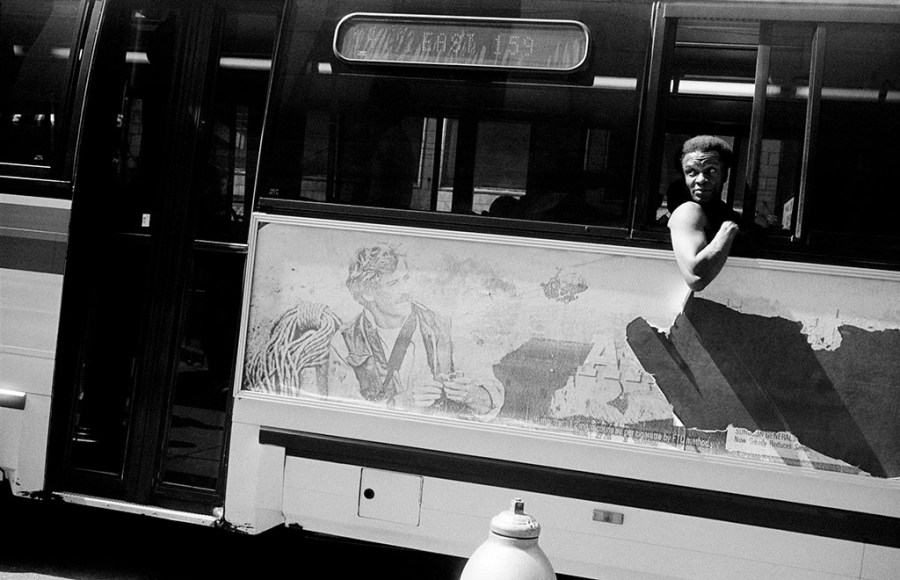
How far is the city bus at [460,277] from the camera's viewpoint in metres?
4.37

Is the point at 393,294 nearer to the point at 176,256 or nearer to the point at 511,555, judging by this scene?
the point at 176,256

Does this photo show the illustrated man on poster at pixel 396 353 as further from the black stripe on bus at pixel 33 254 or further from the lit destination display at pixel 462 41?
the black stripe on bus at pixel 33 254

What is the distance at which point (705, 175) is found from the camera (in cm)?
440

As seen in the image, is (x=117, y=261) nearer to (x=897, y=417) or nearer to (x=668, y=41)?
(x=668, y=41)

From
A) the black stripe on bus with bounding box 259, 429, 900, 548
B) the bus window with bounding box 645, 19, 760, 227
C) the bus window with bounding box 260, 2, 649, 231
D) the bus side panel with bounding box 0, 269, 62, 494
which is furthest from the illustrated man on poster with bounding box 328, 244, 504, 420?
the bus side panel with bounding box 0, 269, 62, 494

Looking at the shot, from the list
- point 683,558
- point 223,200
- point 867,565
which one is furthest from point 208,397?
point 867,565

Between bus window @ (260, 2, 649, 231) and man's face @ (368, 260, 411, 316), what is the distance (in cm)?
33

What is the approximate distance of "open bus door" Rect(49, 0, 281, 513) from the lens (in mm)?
5301

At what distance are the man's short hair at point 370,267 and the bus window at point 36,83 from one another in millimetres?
1772

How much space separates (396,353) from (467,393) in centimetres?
39

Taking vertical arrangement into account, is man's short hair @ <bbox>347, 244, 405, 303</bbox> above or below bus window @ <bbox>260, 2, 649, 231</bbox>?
below

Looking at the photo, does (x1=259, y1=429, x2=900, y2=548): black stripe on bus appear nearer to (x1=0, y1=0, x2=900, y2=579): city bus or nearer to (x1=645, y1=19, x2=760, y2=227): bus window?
(x1=0, y1=0, x2=900, y2=579): city bus

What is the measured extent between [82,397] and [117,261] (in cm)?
77

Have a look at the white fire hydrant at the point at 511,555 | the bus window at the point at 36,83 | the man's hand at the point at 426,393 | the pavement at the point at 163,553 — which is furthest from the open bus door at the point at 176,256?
the white fire hydrant at the point at 511,555
